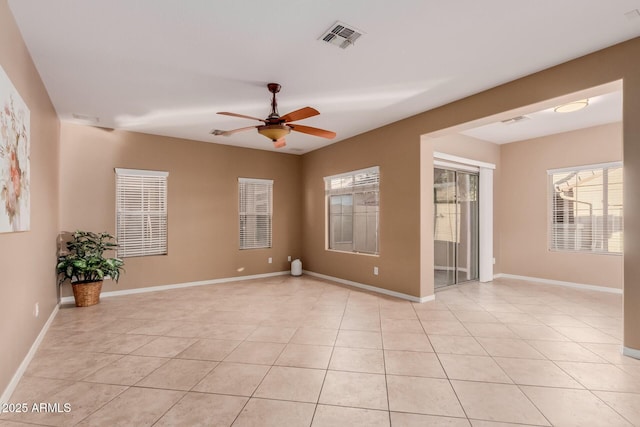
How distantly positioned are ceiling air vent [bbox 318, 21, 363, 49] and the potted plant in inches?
169

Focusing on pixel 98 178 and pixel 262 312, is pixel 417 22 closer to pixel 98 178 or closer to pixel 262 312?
pixel 262 312

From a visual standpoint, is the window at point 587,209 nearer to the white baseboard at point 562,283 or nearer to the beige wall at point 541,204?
the beige wall at point 541,204

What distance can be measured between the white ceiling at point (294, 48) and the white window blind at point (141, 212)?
140 centimetres

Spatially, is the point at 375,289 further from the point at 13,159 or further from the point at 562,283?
the point at 13,159

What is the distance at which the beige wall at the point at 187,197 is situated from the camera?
16.2 feet

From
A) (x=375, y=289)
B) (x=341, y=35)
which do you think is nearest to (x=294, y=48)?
(x=341, y=35)

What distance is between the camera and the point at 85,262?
4398 millimetres

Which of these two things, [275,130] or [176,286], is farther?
[176,286]

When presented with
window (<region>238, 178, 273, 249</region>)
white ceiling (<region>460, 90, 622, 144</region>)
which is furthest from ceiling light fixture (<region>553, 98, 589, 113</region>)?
window (<region>238, 178, 273, 249</region>)

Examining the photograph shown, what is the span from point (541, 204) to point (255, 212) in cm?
569

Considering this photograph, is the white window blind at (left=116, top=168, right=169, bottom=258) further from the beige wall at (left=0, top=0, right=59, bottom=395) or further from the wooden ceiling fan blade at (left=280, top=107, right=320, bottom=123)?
the wooden ceiling fan blade at (left=280, top=107, right=320, bottom=123)

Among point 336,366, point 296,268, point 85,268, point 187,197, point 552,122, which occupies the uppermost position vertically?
point 552,122

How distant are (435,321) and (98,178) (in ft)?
18.0

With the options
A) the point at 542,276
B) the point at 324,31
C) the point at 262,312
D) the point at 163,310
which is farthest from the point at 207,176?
the point at 542,276
